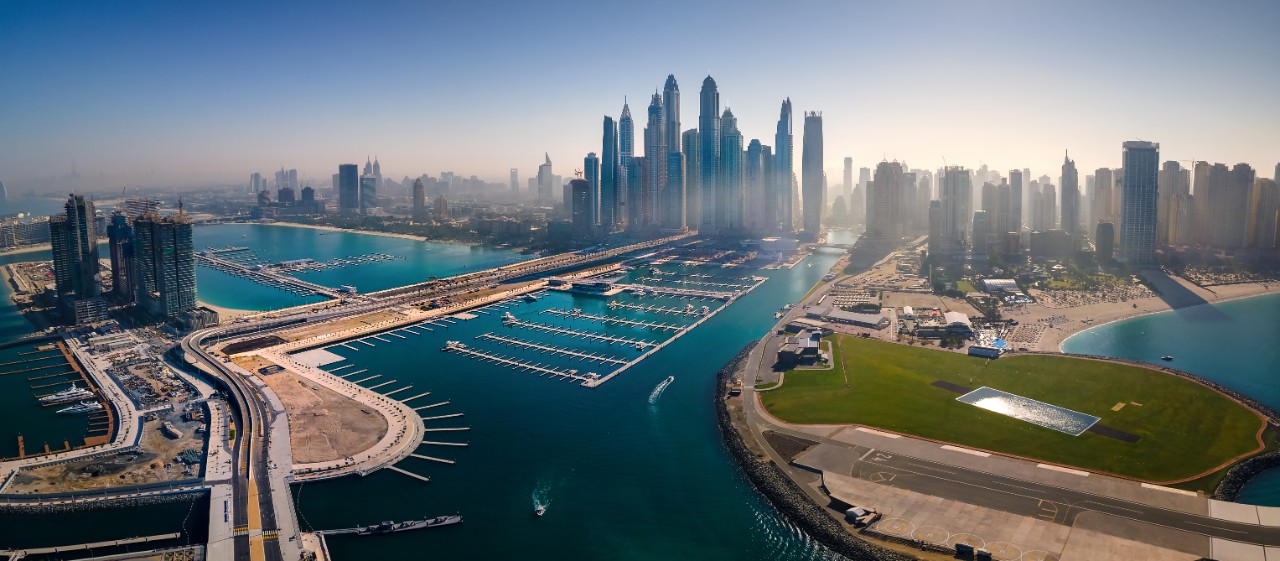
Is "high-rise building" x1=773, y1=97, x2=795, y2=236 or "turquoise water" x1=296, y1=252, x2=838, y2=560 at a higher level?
"high-rise building" x1=773, y1=97, x2=795, y2=236

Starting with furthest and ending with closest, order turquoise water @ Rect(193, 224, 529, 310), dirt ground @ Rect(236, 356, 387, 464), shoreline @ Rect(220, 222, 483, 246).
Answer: shoreline @ Rect(220, 222, 483, 246) → turquoise water @ Rect(193, 224, 529, 310) → dirt ground @ Rect(236, 356, 387, 464)

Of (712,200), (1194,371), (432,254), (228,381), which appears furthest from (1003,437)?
(712,200)

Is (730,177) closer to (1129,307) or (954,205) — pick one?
(954,205)

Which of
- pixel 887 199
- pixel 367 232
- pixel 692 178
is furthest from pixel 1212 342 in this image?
pixel 367 232

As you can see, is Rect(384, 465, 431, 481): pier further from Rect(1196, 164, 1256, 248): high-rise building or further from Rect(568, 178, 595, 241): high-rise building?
Rect(1196, 164, 1256, 248): high-rise building

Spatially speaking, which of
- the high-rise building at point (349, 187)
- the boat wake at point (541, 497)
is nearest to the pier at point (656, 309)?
the boat wake at point (541, 497)

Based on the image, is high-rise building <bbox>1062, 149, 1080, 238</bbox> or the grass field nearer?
the grass field

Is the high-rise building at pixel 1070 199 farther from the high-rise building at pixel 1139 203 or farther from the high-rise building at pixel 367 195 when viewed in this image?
the high-rise building at pixel 367 195

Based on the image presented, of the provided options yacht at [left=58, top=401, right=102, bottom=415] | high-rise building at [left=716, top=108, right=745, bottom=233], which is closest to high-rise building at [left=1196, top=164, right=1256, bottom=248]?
high-rise building at [left=716, top=108, right=745, bottom=233]
